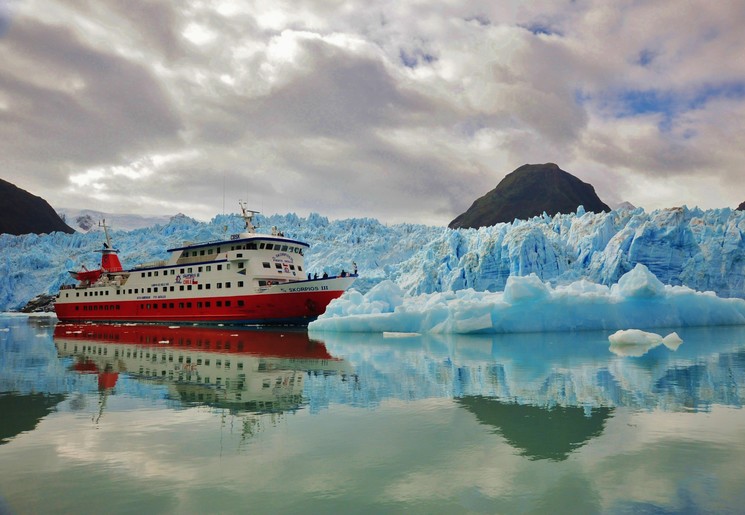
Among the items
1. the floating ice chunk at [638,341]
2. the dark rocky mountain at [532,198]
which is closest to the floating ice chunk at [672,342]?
the floating ice chunk at [638,341]

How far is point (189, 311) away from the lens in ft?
120

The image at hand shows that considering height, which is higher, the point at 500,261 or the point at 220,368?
the point at 500,261

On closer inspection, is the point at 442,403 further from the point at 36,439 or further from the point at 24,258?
the point at 24,258

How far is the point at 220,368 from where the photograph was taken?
43.2ft

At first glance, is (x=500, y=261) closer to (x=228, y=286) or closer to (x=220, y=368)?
(x=228, y=286)

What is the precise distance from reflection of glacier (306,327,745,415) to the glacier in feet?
25.4

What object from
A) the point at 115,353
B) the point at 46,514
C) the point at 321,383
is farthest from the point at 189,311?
the point at 46,514

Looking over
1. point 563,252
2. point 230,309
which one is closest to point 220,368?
point 230,309

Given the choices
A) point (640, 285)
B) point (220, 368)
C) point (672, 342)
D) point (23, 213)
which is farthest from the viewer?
point (23, 213)

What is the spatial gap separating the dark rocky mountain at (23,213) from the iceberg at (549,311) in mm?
146063

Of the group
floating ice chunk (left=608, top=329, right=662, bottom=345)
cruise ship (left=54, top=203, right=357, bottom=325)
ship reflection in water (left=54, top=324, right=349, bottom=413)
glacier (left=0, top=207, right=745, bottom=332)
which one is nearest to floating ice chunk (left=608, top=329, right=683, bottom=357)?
floating ice chunk (left=608, top=329, right=662, bottom=345)

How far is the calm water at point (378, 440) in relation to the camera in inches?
180

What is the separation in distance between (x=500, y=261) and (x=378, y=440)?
124 feet

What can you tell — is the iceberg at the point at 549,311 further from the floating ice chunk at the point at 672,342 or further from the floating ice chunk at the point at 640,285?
the floating ice chunk at the point at 672,342
